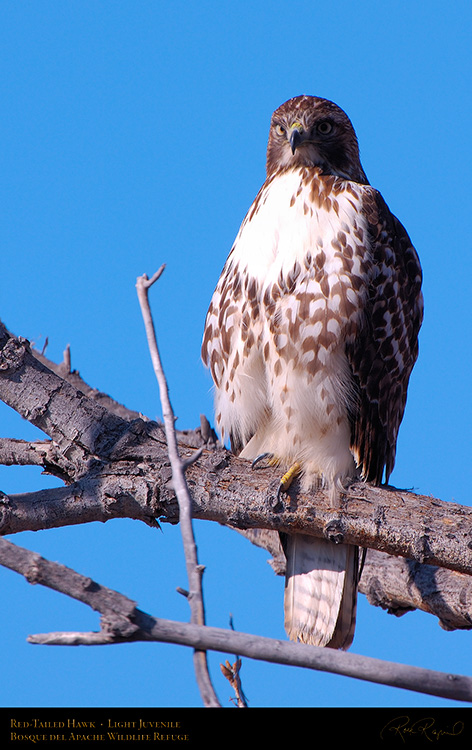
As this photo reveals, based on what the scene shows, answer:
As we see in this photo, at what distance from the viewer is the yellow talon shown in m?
3.88

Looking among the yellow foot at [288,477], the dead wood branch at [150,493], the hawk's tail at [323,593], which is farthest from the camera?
the hawk's tail at [323,593]

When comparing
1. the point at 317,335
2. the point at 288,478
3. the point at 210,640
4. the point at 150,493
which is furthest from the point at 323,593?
the point at 210,640

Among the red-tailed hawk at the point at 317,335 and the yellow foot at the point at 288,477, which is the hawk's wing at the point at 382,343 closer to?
the red-tailed hawk at the point at 317,335

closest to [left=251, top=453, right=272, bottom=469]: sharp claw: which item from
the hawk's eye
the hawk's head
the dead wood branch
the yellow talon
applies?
the dead wood branch

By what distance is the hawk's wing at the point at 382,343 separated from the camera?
417 centimetres

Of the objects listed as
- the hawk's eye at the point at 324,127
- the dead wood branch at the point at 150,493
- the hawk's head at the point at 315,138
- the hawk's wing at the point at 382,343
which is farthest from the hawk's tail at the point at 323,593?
the hawk's eye at the point at 324,127

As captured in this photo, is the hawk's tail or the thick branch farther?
the hawk's tail

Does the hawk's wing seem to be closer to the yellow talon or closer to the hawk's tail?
the yellow talon

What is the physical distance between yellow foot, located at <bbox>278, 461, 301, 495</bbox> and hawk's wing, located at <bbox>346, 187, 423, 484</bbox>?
0.37 metres

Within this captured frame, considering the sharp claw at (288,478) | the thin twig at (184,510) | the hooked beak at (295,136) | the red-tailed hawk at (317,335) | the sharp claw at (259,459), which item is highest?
the hooked beak at (295,136)

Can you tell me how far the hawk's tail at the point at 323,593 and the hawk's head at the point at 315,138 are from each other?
2.14m

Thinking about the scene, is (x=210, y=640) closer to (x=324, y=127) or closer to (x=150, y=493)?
(x=150, y=493)
